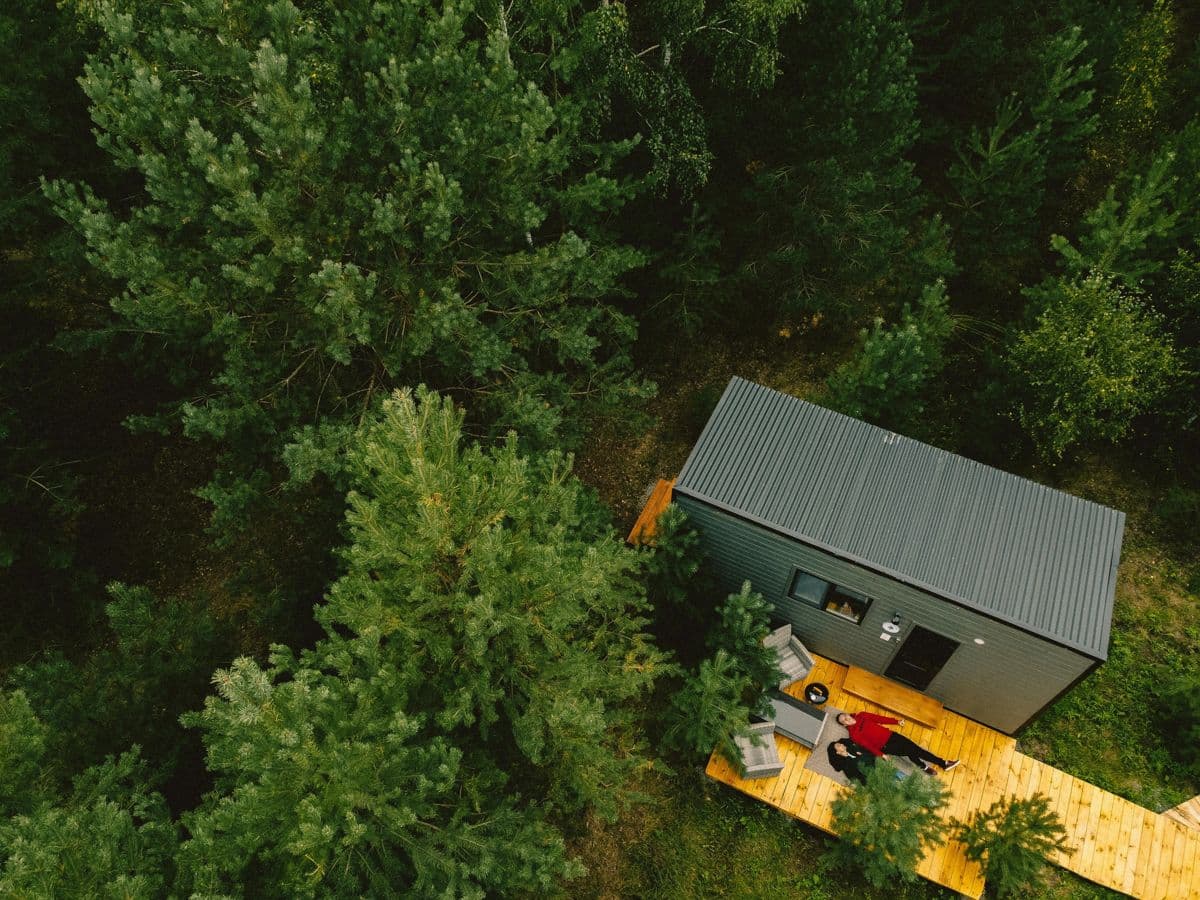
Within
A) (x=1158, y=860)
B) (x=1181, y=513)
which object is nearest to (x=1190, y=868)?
(x=1158, y=860)

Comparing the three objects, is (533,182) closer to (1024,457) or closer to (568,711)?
(568,711)

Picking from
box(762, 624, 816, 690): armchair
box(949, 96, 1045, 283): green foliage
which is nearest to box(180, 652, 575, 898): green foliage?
box(762, 624, 816, 690): armchair

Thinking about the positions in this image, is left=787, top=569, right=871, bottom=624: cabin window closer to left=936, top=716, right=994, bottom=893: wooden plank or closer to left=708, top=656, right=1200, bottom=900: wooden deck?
left=708, top=656, right=1200, bottom=900: wooden deck

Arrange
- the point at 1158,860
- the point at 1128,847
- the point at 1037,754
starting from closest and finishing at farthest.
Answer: the point at 1158,860, the point at 1128,847, the point at 1037,754

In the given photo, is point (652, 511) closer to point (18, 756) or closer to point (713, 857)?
point (713, 857)

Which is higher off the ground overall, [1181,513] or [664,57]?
[664,57]

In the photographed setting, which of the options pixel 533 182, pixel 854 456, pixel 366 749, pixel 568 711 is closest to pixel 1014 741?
pixel 854 456
